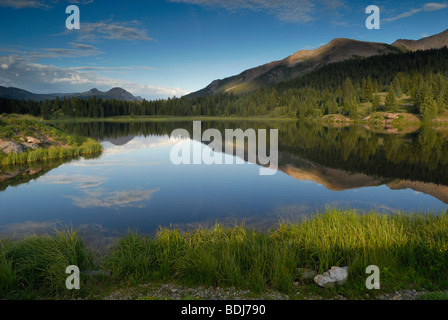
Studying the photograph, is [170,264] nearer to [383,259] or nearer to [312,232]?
[312,232]

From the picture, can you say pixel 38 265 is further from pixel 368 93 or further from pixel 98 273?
pixel 368 93

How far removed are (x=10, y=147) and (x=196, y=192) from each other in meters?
28.2

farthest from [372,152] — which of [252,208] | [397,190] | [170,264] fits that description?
[170,264]

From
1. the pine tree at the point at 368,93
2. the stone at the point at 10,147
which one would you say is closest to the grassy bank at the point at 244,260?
the stone at the point at 10,147

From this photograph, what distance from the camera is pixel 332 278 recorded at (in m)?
8.99

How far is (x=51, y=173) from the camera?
29391 millimetres

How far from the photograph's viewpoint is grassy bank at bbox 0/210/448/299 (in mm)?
8969

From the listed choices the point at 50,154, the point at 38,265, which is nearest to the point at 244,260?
the point at 38,265

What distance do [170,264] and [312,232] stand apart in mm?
5758

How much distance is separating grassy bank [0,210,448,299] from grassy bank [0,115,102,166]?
29333 mm

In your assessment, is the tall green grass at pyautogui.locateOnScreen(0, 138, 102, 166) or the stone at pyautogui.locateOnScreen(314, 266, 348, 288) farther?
the tall green grass at pyautogui.locateOnScreen(0, 138, 102, 166)

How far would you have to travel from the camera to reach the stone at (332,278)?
29.2 ft

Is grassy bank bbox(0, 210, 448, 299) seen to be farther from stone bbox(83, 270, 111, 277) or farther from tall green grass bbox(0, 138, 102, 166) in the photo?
tall green grass bbox(0, 138, 102, 166)

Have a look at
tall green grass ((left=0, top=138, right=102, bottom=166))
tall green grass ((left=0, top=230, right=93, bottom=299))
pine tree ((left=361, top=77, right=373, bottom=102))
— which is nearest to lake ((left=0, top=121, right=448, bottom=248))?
tall green grass ((left=0, top=230, right=93, bottom=299))
